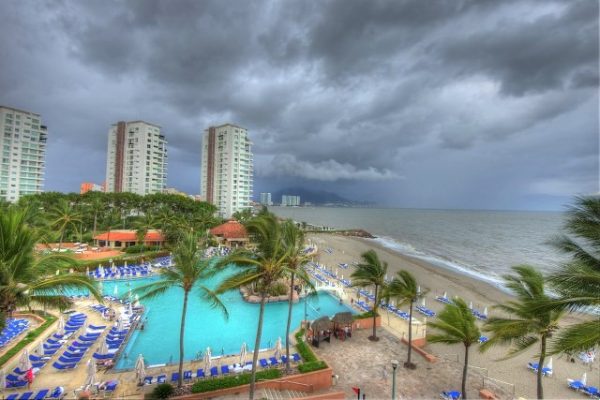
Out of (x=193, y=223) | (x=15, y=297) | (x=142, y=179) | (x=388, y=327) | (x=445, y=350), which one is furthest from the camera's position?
(x=142, y=179)

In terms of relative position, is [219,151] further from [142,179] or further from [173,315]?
[173,315]

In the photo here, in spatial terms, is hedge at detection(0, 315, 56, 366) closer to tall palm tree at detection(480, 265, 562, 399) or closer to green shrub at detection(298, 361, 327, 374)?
green shrub at detection(298, 361, 327, 374)

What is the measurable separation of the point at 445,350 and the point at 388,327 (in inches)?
139

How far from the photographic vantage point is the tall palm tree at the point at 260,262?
11.2 metres

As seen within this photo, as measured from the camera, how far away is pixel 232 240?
179 ft

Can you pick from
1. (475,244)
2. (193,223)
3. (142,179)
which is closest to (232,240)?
(193,223)

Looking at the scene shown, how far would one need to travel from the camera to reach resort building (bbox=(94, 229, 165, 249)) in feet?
143

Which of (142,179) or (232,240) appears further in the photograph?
(142,179)

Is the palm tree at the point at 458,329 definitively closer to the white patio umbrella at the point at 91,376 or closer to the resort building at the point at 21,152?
the white patio umbrella at the point at 91,376

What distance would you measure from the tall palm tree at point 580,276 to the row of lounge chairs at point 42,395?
51.3 feet

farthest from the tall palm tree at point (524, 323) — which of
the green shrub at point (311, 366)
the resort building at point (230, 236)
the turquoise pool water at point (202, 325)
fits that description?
the resort building at point (230, 236)

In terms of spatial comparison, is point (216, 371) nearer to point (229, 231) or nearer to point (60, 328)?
point (60, 328)

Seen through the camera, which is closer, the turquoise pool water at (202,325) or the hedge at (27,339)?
the hedge at (27,339)

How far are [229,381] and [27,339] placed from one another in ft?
40.3
